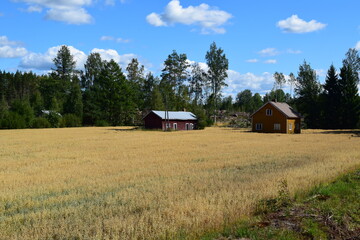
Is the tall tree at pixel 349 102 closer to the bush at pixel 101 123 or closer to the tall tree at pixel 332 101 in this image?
the tall tree at pixel 332 101

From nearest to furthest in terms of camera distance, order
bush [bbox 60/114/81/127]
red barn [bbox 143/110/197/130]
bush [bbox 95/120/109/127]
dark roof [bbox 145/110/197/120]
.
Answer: red barn [bbox 143/110/197/130], dark roof [bbox 145/110/197/120], bush [bbox 60/114/81/127], bush [bbox 95/120/109/127]

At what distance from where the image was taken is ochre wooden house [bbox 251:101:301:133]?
191 feet

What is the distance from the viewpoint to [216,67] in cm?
8400

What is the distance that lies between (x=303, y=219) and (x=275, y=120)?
53590 mm

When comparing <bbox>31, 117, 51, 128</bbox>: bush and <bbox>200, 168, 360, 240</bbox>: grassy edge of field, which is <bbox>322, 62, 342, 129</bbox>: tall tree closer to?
<bbox>31, 117, 51, 128</bbox>: bush

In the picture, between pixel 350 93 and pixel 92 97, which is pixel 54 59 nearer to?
pixel 92 97

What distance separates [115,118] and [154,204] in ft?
267

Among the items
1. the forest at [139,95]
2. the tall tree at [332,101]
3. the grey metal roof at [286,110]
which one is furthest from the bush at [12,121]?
the tall tree at [332,101]

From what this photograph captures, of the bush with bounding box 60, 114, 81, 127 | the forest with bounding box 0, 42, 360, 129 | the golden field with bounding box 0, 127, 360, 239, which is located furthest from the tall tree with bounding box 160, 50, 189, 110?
the golden field with bounding box 0, 127, 360, 239

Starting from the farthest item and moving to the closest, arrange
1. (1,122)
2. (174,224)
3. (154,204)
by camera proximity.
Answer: (1,122)
(154,204)
(174,224)

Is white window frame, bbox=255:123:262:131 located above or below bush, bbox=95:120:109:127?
below

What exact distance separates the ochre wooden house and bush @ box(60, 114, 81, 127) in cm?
4262

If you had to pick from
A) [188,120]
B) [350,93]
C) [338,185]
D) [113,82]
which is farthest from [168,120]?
[338,185]

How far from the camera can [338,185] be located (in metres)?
11.2
